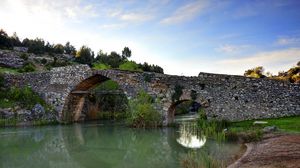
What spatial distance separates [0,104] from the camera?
23656 millimetres

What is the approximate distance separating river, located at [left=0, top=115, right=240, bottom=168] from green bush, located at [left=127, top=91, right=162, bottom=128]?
908mm

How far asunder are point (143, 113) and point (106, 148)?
6.07 meters

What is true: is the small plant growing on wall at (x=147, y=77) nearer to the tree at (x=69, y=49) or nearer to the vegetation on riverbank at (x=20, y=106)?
the vegetation on riverbank at (x=20, y=106)

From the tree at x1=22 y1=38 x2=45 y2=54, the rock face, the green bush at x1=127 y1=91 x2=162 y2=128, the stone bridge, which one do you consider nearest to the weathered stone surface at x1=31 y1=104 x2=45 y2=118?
the stone bridge

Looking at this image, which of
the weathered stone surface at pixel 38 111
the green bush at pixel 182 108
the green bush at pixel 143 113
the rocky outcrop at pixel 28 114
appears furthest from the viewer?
the green bush at pixel 182 108

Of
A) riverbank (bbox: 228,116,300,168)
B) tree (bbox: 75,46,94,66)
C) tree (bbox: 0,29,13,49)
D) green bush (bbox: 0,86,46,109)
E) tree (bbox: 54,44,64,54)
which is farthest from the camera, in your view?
tree (bbox: 54,44,64,54)

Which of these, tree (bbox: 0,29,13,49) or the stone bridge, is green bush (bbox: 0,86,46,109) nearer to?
the stone bridge

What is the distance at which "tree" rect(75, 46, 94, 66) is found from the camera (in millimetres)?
50891

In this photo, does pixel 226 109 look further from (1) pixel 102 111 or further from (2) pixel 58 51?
(2) pixel 58 51

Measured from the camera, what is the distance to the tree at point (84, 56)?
50.9 m

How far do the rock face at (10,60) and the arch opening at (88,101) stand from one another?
13489 millimetres

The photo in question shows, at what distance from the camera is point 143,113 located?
19.9m

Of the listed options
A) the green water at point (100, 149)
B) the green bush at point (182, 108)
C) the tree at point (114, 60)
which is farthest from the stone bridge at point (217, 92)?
the tree at point (114, 60)

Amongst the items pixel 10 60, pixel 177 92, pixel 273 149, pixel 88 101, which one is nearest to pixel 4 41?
pixel 10 60
